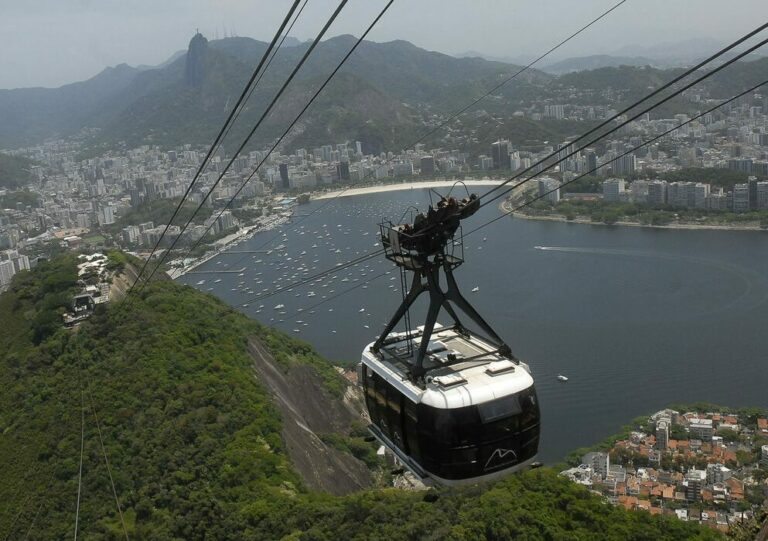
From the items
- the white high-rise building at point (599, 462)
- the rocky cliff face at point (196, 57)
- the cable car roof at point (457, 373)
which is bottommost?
the white high-rise building at point (599, 462)

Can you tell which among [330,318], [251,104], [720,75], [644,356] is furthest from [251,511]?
[251,104]

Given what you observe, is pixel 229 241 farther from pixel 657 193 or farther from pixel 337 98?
pixel 337 98

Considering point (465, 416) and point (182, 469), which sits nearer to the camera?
point (465, 416)

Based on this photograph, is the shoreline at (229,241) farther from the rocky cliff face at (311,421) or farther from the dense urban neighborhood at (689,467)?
the dense urban neighborhood at (689,467)

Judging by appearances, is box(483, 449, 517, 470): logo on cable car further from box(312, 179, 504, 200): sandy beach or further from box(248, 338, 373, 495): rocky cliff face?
box(312, 179, 504, 200): sandy beach

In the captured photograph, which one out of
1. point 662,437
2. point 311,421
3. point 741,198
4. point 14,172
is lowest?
point 662,437

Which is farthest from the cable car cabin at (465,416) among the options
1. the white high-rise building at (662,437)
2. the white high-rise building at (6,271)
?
the white high-rise building at (6,271)

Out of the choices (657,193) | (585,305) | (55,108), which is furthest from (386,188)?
(55,108)
